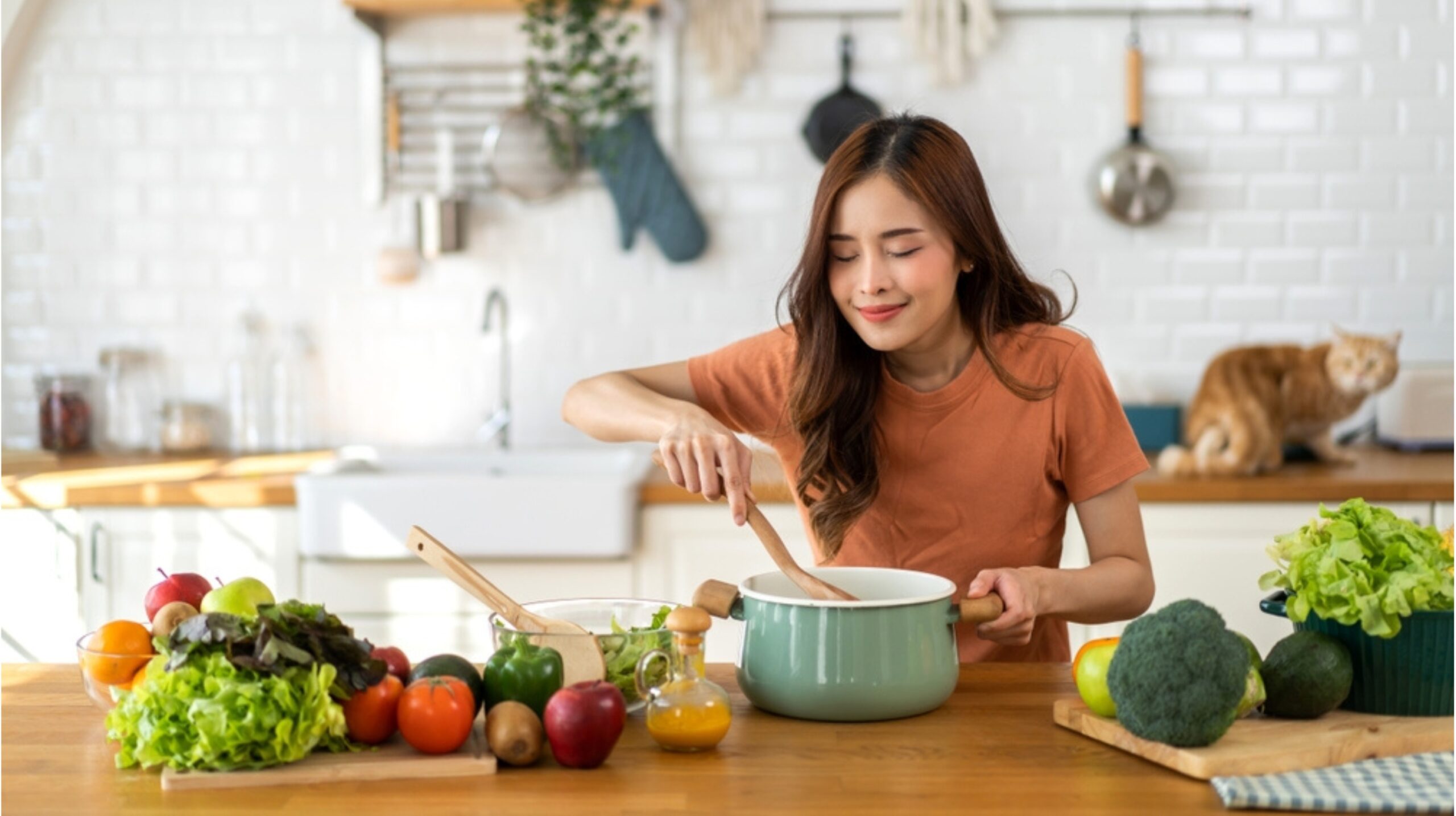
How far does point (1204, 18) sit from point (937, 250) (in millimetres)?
2252

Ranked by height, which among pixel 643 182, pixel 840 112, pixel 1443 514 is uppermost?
pixel 840 112

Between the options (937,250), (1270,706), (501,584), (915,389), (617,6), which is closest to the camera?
(1270,706)

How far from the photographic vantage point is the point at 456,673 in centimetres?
143

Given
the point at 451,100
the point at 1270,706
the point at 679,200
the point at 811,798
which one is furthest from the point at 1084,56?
the point at 811,798

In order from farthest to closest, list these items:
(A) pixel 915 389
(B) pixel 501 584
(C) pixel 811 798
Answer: (B) pixel 501 584, (A) pixel 915 389, (C) pixel 811 798

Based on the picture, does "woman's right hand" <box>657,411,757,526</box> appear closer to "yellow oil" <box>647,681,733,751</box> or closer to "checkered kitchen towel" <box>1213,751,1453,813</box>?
"yellow oil" <box>647,681,733,751</box>

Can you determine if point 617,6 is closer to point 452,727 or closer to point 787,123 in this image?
point 787,123

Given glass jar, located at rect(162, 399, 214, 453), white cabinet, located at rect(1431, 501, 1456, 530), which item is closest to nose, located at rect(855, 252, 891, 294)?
white cabinet, located at rect(1431, 501, 1456, 530)

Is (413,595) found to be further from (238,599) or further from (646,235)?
(238,599)

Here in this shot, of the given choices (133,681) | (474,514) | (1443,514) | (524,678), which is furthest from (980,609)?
(1443,514)

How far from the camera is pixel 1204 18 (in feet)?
12.0

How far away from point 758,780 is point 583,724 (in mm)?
171

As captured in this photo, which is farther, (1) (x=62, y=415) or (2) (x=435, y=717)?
(1) (x=62, y=415)

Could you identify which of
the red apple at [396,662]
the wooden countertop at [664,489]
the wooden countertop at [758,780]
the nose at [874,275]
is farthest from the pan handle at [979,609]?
the wooden countertop at [664,489]
